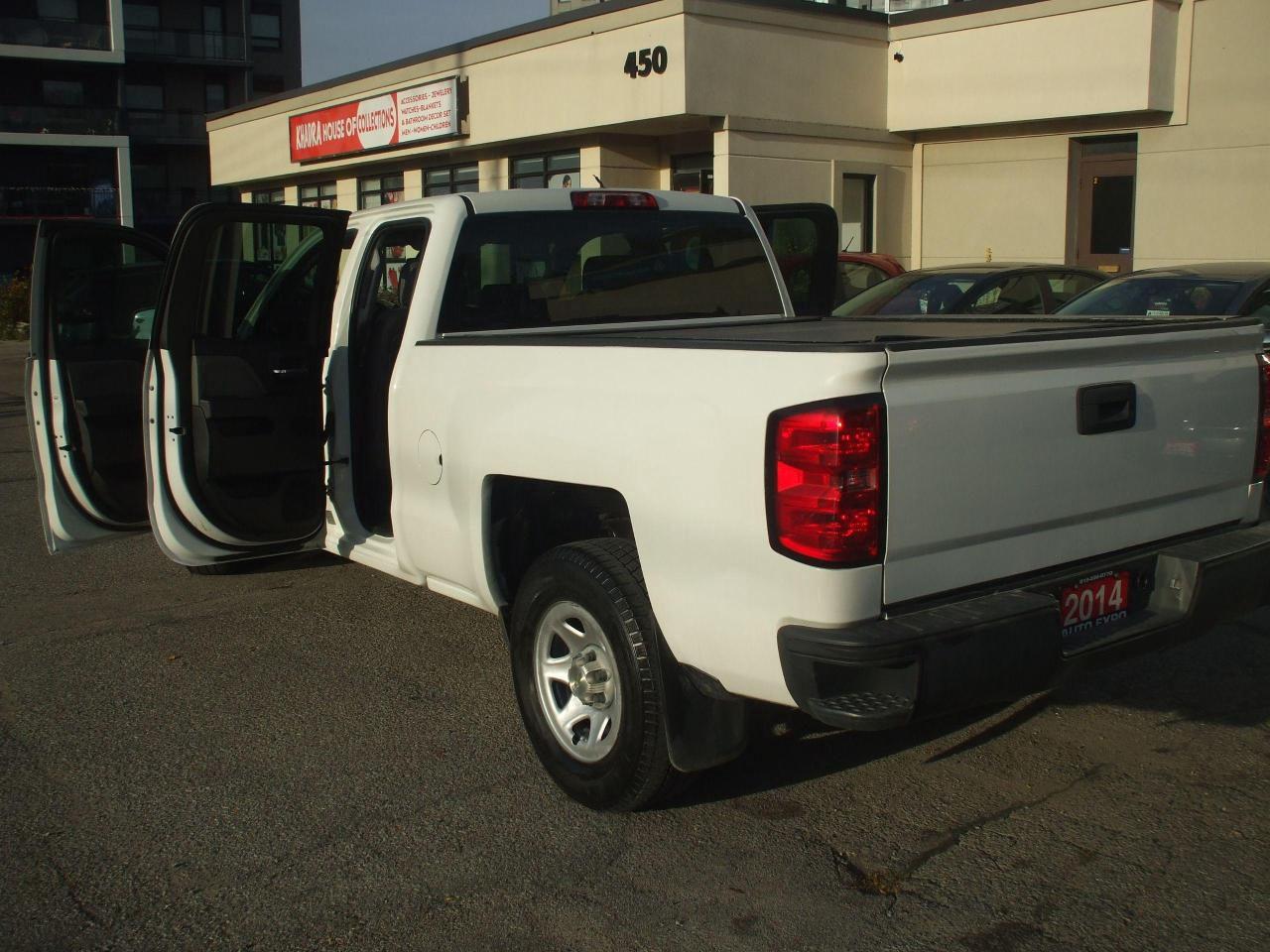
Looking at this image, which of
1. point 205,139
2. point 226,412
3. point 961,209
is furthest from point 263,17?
point 226,412

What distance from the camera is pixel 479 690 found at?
207 inches

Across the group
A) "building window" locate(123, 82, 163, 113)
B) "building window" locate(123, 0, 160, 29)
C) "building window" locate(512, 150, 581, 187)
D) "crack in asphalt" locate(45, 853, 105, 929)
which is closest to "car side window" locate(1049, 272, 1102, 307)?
"building window" locate(512, 150, 581, 187)

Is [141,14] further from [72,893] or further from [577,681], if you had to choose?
[72,893]

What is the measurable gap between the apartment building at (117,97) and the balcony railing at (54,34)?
0.04m

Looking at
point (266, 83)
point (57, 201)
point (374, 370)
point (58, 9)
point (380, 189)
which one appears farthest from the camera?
point (266, 83)

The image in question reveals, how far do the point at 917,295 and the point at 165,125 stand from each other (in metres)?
47.7

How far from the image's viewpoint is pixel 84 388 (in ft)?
20.4

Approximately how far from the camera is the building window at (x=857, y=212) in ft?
69.8

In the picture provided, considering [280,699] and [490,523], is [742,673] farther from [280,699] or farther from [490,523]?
[280,699]

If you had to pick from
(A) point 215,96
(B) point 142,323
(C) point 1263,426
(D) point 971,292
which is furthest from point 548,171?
(A) point 215,96

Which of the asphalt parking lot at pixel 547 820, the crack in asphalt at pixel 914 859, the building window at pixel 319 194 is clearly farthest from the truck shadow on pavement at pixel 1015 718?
the building window at pixel 319 194

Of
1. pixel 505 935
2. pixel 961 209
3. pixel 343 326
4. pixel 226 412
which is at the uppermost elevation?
pixel 961 209

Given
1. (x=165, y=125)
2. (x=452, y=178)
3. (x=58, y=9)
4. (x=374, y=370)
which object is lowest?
(x=374, y=370)

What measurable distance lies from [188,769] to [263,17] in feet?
190
